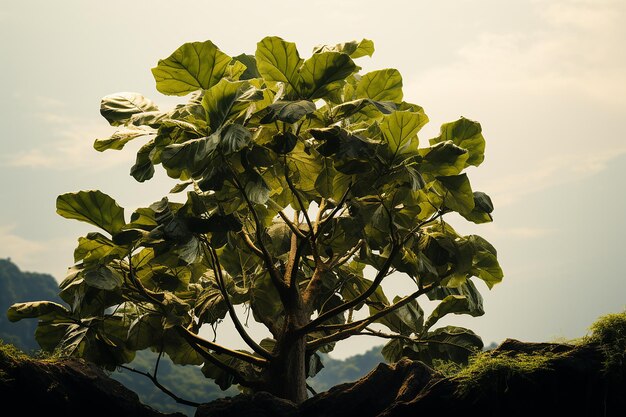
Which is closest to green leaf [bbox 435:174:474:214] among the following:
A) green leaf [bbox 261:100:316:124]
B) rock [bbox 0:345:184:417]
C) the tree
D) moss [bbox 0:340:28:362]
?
the tree

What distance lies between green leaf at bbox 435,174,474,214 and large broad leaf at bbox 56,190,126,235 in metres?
1.88

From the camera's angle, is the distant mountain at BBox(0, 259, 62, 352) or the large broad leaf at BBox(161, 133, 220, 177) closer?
the large broad leaf at BBox(161, 133, 220, 177)

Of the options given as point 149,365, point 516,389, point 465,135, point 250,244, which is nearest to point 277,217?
point 250,244

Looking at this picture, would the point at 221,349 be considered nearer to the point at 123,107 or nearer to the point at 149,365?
the point at 123,107

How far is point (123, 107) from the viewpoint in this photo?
5102mm

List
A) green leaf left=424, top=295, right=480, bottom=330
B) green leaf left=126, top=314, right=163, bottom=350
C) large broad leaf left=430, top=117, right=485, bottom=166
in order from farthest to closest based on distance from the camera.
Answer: green leaf left=126, top=314, right=163, bottom=350, green leaf left=424, top=295, right=480, bottom=330, large broad leaf left=430, top=117, right=485, bottom=166

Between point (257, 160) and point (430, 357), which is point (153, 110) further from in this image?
point (430, 357)

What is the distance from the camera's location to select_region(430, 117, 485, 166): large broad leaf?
4.56 meters

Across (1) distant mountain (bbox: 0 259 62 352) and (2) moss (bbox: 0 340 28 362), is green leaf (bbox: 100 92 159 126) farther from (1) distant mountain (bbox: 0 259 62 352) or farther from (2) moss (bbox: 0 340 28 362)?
(1) distant mountain (bbox: 0 259 62 352)

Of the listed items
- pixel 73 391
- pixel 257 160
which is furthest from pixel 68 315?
pixel 257 160

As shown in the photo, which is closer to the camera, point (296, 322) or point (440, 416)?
point (440, 416)

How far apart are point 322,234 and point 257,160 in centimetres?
86

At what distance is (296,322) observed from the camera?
16.4 feet

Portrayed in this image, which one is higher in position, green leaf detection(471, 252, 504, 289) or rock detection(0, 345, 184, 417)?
green leaf detection(471, 252, 504, 289)
